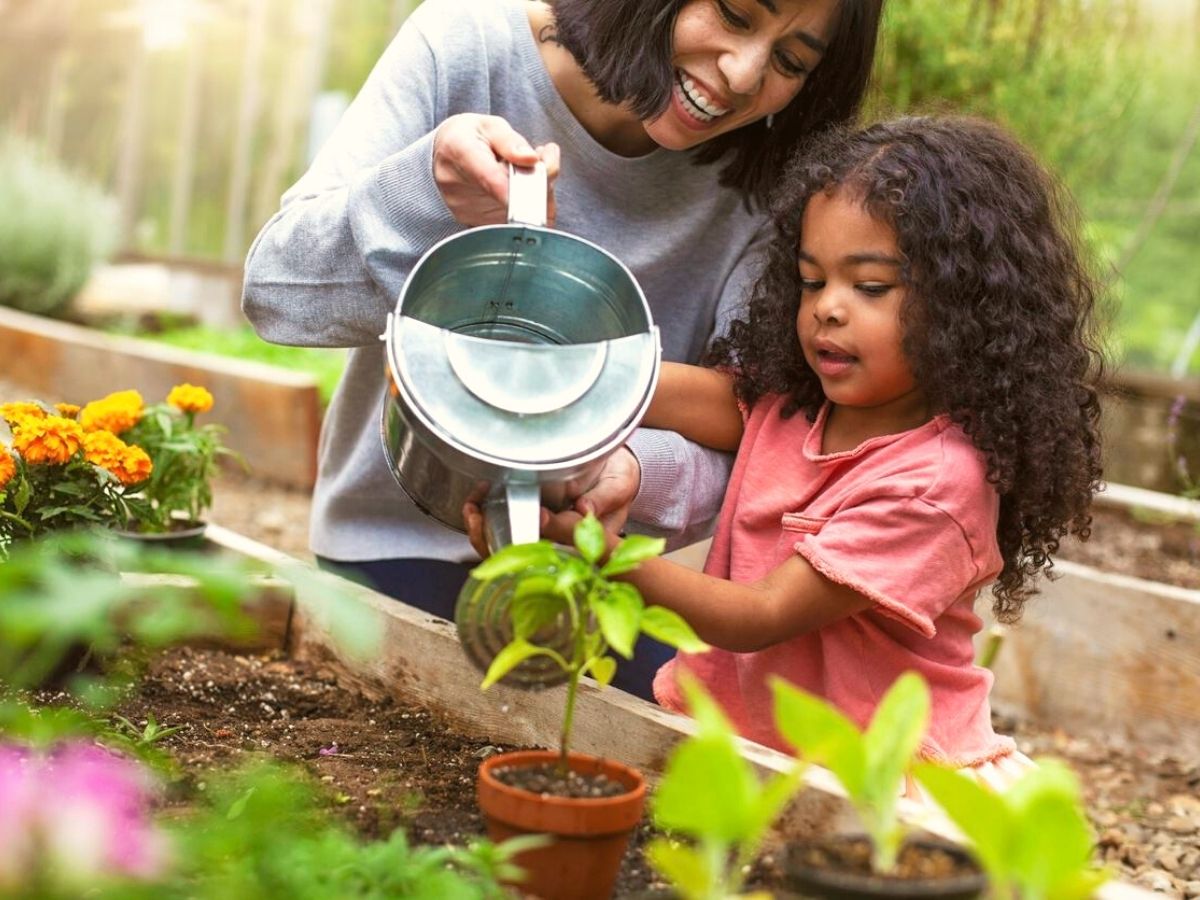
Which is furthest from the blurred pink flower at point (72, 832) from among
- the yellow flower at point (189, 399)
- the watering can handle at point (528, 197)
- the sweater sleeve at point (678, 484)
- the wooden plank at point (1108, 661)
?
the wooden plank at point (1108, 661)

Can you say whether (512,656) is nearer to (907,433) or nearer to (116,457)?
(907,433)

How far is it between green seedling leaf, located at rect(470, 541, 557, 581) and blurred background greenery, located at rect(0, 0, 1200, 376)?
379 centimetres

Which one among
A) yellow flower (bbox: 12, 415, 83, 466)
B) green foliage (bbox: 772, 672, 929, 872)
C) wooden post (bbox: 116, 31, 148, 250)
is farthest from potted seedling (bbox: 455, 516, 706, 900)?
wooden post (bbox: 116, 31, 148, 250)

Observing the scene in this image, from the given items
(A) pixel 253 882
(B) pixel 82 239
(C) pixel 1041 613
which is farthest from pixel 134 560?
(B) pixel 82 239

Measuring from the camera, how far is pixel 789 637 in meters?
1.45

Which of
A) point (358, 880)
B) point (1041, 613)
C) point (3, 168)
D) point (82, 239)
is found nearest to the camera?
→ point (358, 880)

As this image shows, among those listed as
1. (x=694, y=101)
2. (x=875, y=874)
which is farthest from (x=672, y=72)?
(x=875, y=874)

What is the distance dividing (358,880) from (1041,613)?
91.2 inches

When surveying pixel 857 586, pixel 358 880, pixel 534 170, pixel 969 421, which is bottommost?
pixel 358 880

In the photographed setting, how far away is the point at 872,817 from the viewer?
0.81 metres

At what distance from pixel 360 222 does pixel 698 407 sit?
52 centimetres

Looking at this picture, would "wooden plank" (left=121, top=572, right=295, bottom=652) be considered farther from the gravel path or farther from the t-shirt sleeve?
the gravel path

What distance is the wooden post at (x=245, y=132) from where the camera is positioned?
296 inches

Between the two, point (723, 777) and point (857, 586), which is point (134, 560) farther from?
point (857, 586)
